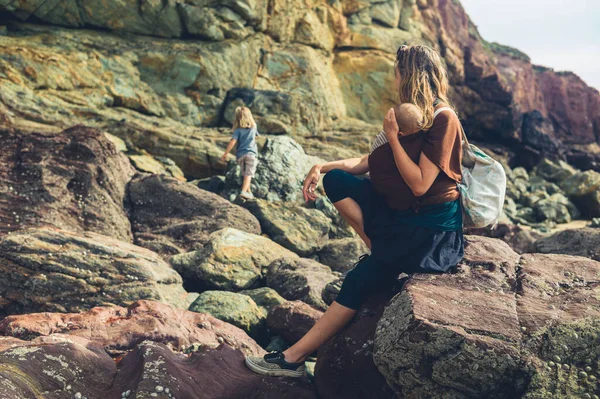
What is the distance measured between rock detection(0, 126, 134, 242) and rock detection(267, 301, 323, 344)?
4.11m

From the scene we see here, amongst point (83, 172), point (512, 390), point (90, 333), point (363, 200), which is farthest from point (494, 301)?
point (83, 172)

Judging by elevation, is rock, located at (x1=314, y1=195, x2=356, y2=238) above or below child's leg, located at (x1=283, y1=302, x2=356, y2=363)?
below

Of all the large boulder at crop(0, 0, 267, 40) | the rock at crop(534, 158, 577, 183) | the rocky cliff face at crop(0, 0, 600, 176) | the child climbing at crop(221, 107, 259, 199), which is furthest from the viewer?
the rock at crop(534, 158, 577, 183)

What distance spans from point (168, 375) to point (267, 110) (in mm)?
17960

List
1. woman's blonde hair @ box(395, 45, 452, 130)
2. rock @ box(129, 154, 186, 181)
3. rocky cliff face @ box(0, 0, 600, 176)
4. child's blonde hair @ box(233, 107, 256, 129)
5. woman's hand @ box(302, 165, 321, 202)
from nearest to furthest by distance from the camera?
woman's blonde hair @ box(395, 45, 452, 130)
woman's hand @ box(302, 165, 321, 202)
child's blonde hair @ box(233, 107, 256, 129)
rock @ box(129, 154, 186, 181)
rocky cliff face @ box(0, 0, 600, 176)

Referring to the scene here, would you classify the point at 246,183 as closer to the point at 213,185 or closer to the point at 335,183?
the point at 213,185

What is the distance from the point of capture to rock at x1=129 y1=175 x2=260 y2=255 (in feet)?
33.3

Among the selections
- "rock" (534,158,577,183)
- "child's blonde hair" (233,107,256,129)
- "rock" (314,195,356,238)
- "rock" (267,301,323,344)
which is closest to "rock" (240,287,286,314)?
"rock" (267,301,323,344)

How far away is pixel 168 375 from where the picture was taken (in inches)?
171

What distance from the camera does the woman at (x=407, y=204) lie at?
442 cm

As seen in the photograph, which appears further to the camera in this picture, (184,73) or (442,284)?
(184,73)

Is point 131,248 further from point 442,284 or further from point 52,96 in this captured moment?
point 52,96

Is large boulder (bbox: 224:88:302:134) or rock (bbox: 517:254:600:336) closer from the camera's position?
rock (bbox: 517:254:600:336)

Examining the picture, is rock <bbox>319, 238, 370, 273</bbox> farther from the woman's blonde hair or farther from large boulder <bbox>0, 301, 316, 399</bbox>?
the woman's blonde hair
